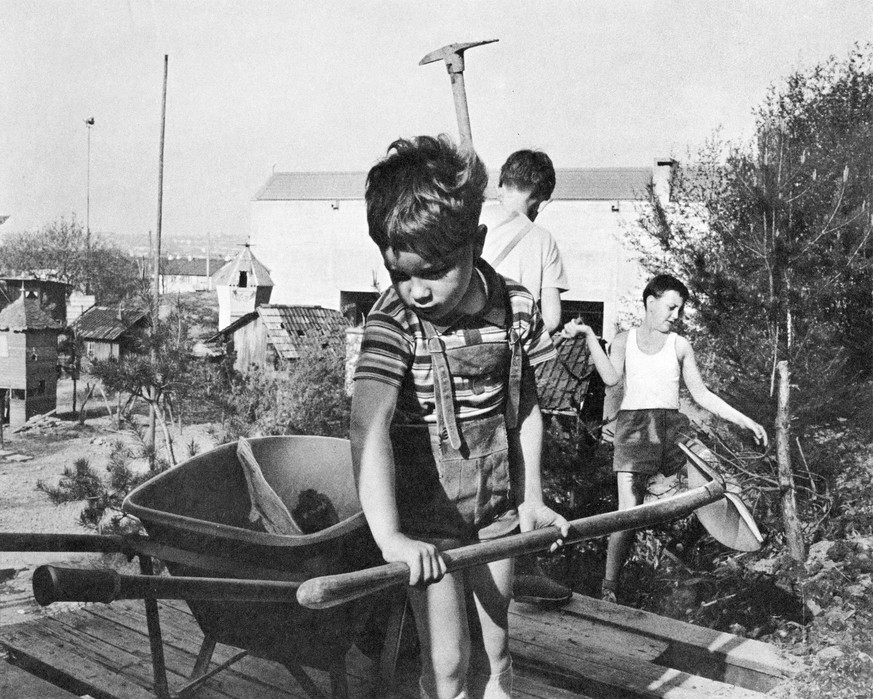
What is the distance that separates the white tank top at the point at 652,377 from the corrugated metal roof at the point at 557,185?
19.8 metres

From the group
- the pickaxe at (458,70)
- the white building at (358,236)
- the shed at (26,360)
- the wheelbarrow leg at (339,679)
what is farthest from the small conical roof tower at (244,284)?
the wheelbarrow leg at (339,679)

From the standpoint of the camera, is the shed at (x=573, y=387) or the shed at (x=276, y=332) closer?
the shed at (x=573, y=387)

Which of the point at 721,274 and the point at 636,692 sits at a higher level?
the point at 721,274

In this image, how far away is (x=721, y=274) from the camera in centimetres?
694

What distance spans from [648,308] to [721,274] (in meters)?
3.91

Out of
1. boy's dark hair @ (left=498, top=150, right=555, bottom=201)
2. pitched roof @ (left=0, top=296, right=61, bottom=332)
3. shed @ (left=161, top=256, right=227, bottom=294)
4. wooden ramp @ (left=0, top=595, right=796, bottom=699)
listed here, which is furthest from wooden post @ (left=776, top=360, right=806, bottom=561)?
shed @ (left=161, top=256, right=227, bottom=294)

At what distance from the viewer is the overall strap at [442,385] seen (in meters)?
1.78

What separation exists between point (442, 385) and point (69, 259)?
39.3 meters

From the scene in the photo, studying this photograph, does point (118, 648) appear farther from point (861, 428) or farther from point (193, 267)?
point (193, 267)

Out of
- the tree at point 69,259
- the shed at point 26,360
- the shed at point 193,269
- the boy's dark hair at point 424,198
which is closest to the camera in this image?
the boy's dark hair at point 424,198

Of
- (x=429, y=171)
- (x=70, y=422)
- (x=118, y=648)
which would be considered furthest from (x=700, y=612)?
(x=70, y=422)

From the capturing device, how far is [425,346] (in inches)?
70.1

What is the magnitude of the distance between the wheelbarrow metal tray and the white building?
19010 millimetres

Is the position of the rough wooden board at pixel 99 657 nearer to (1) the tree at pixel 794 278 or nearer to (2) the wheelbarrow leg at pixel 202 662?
(2) the wheelbarrow leg at pixel 202 662
